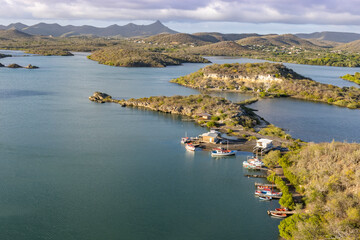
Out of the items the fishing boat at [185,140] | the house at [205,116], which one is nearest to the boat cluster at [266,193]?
the fishing boat at [185,140]

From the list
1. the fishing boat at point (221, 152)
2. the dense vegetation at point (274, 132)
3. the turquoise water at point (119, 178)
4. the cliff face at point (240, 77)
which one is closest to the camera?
the turquoise water at point (119, 178)

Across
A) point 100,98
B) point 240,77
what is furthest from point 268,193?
point 240,77

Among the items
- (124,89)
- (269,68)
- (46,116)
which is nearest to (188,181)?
(46,116)

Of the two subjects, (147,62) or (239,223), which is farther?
(147,62)

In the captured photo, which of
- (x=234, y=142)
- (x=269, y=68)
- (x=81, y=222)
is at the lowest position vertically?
(x=81, y=222)

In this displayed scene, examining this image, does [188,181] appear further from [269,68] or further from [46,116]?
[269,68]

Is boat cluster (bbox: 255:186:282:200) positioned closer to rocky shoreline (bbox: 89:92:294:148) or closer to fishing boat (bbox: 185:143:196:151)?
rocky shoreline (bbox: 89:92:294:148)

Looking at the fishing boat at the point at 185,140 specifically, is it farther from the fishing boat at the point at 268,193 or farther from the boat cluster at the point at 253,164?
the fishing boat at the point at 268,193
